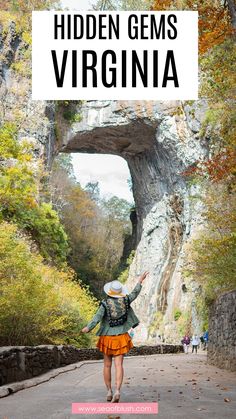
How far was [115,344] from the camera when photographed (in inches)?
227

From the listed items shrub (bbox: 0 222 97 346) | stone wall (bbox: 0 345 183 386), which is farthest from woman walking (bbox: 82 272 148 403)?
shrub (bbox: 0 222 97 346)

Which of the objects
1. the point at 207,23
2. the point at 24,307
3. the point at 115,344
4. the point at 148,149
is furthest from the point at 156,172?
the point at 115,344

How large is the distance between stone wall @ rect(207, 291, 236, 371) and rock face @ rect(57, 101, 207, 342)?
18.2 m

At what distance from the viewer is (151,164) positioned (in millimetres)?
41281

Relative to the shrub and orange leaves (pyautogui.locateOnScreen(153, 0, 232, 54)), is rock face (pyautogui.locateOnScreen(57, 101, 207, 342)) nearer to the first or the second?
the shrub

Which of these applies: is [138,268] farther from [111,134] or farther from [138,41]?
[138,41]

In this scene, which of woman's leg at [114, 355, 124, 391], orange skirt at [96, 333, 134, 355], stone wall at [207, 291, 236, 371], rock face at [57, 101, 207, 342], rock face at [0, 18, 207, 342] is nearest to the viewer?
woman's leg at [114, 355, 124, 391]

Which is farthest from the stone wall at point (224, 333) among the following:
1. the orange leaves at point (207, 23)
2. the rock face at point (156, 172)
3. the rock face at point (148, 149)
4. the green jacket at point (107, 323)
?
the rock face at point (156, 172)

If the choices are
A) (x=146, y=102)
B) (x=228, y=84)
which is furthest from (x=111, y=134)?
(x=228, y=84)

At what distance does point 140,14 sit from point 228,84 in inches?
222

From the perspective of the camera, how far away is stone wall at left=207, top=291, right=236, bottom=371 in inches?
472

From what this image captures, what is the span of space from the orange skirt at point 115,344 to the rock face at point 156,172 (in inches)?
1098

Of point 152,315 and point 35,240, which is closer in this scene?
point 35,240

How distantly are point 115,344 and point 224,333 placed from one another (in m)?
7.95
